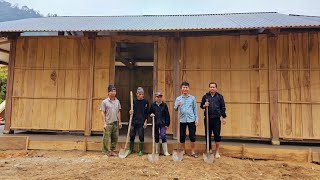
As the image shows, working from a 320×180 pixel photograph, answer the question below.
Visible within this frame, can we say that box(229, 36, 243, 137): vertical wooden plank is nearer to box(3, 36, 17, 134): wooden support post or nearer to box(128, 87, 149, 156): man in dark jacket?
box(128, 87, 149, 156): man in dark jacket

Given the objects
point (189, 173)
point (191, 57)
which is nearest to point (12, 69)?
point (191, 57)

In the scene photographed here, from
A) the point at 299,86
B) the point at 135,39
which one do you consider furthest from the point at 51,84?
the point at 299,86

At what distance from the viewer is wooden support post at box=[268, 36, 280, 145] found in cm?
561

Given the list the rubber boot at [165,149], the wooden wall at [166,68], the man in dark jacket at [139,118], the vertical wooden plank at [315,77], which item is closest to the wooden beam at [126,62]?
the wooden wall at [166,68]

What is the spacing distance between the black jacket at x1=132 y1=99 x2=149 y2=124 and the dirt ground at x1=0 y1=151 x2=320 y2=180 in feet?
2.32

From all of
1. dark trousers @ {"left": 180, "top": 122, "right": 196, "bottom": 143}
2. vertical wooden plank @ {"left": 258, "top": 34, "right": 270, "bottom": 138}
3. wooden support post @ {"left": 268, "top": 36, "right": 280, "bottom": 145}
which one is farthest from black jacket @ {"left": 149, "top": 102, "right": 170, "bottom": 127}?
wooden support post @ {"left": 268, "top": 36, "right": 280, "bottom": 145}

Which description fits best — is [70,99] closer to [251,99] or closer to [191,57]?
[191,57]

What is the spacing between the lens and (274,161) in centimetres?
485

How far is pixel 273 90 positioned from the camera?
5676 millimetres

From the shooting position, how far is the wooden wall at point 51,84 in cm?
627

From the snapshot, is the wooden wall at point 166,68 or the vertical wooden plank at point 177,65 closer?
the vertical wooden plank at point 177,65

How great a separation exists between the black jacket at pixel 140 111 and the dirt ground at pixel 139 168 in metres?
0.71

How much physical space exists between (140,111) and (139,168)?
123 centimetres

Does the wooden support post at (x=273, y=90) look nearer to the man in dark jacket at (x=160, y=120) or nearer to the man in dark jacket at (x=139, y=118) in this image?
the man in dark jacket at (x=160, y=120)
